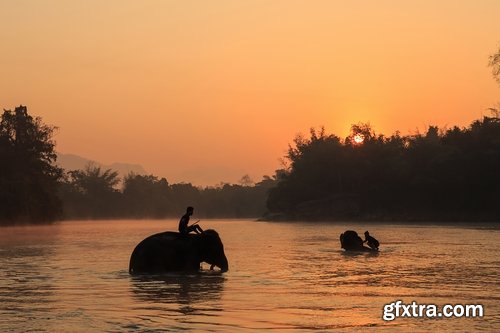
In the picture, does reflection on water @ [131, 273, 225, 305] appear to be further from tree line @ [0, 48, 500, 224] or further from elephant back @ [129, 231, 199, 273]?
tree line @ [0, 48, 500, 224]

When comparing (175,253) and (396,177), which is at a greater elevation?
(396,177)

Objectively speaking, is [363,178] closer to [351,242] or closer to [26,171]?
[26,171]

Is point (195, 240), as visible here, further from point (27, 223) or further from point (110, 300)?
point (27, 223)

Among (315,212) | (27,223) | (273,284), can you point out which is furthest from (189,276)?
(315,212)

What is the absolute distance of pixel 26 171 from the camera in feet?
395

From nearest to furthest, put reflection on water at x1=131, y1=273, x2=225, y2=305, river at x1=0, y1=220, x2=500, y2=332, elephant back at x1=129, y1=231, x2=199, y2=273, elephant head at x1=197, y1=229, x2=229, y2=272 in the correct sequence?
river at x1=0, y1=220, x2=500, y2=332 → reflection on water at x1=131, y1=273, x2=225, y2=305 → elephant back at x1=129, y1=231, x2=199, y2=273 → elephant head at x1=197, y1=229, x2=229, y2=272

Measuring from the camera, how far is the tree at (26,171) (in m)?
114

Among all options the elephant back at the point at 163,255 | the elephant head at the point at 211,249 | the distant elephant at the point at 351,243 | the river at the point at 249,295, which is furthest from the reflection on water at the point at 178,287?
the distant elephant at the point at 351,243

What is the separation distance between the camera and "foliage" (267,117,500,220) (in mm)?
126562

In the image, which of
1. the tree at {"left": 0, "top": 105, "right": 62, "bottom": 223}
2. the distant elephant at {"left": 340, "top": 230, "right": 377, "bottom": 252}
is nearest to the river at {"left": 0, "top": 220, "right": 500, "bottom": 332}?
the distant elephant at {"left": 340, "top": 230, "right": 377, "bottom": 252}

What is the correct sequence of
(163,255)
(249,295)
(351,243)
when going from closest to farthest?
(249,295) < (163,255) < (351,243)

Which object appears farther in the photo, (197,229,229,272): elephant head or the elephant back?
(197,229,229,272): elephant head

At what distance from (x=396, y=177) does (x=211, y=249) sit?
4541 inches

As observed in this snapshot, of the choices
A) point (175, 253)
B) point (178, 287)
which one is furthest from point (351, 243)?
point (178, 287)
